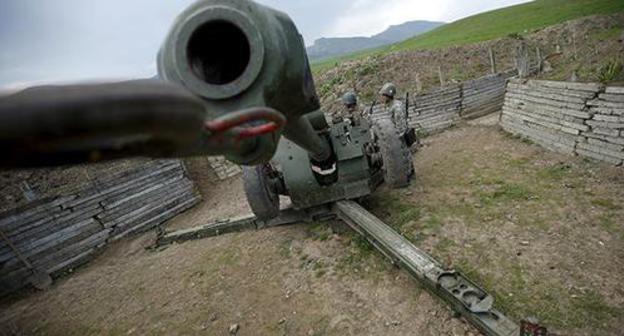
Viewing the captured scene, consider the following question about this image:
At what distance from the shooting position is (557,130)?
714cm

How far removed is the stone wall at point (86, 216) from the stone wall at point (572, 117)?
8713mm

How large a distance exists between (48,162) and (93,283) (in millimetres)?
7339

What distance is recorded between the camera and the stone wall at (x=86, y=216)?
6988 millimetres

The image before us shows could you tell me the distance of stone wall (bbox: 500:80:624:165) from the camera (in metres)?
5.78

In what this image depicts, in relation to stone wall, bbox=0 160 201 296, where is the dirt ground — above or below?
below

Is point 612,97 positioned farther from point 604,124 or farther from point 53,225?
point 53,225

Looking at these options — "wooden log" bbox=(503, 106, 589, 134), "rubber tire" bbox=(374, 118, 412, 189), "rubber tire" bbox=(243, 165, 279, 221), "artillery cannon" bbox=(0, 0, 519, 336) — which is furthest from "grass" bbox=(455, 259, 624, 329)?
"wooden log" bbox=(503, 106, 589, 134)

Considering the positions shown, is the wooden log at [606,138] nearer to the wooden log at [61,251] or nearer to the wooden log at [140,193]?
the wooden log at [140,193]

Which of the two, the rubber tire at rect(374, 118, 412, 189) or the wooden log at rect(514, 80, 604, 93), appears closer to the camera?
the rubber tire at rect(374, 118, 412, 189)

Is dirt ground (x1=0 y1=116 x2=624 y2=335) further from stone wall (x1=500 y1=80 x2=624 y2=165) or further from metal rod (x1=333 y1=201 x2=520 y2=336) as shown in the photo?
metal rod (x1=333 y1=201 x2=520 y2=336)

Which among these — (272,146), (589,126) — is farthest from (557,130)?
(272,146)

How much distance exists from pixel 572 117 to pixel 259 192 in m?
6.12

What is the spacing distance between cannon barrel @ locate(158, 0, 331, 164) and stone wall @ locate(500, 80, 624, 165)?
6656 mm

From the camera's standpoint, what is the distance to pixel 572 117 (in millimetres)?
6707
